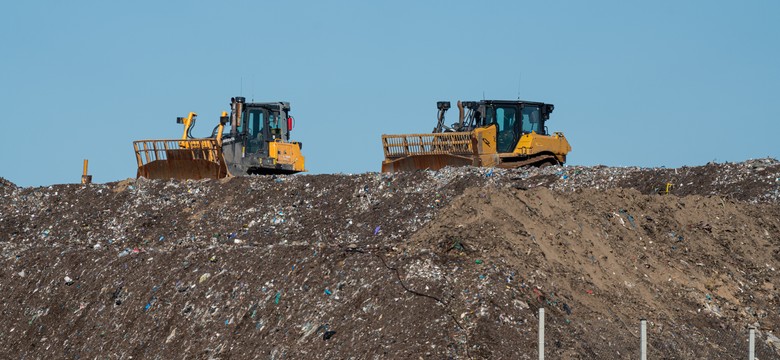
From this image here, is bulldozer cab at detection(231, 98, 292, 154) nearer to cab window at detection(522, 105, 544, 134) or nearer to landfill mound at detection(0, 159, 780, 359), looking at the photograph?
cab window at detection(522, 105, 544, 134)

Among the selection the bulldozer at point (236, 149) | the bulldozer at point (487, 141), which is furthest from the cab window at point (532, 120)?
the bulldozer at point (236, 149)

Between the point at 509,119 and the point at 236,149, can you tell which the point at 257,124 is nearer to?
the point at 236,149

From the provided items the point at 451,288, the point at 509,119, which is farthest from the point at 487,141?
the point at 451,288

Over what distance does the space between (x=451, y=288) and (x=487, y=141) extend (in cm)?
1458

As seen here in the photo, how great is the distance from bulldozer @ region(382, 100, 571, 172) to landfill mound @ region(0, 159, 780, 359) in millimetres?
5937

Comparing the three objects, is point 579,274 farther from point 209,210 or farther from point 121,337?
point 209,210

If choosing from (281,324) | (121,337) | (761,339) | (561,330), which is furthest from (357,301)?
(761,339)

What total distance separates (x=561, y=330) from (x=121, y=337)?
5636mm

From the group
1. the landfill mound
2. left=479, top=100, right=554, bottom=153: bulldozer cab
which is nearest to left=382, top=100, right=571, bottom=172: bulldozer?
left=479, top=100, right=554, bottom=153: bulldozer cab

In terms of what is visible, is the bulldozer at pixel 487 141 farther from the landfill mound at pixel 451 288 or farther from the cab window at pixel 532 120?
the landfill mound at pixel 451 288

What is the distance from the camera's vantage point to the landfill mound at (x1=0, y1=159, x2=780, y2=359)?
41.8 feet

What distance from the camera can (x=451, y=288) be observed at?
13102 millimetres

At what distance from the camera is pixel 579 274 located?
14.4 meters

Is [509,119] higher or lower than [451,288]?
higher
